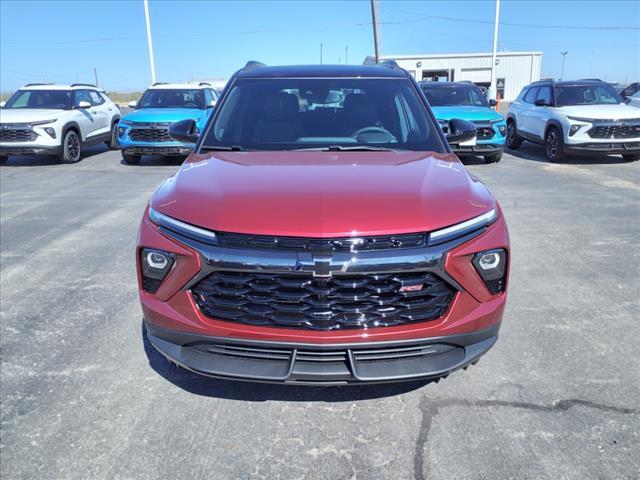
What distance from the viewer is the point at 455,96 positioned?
40.4 ft

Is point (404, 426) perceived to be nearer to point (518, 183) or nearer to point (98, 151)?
point (518, 183)

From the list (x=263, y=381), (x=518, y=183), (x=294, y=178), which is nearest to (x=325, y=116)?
(x=294, y=178)

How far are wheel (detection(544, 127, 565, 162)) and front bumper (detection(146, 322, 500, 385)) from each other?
1011 cm

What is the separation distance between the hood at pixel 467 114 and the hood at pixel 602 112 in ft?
4.80

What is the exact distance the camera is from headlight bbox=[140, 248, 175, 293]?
7.97 ft

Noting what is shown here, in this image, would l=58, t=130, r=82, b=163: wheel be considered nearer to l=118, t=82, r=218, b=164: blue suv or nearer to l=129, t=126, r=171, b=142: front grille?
l=118, t=82, r=218, b=164: blue suv

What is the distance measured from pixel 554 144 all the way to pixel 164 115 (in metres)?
8.73

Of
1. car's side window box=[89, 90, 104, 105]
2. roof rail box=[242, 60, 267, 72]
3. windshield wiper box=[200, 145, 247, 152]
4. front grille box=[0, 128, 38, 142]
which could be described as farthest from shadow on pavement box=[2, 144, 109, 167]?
windshield wiper box=[200, 145, 247, 152]

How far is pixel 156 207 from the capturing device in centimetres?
263

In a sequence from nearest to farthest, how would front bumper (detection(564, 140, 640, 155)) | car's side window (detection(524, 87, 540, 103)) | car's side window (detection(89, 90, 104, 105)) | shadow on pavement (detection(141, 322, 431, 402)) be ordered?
shadow on pavement (detection(141, 322, 431, 402))
front bumper (detection(564, 140, 640, 155))
car's side window (detection(524, 87, 540, 103))
car's side window (detection(89, 90, 104, 105))

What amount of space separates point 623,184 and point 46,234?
9.11 metres

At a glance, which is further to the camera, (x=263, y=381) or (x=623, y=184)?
(x=623, y=184)

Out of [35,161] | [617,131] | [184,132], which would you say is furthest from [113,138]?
[617,131]

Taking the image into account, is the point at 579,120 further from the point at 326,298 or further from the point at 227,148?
the point at 326,298
